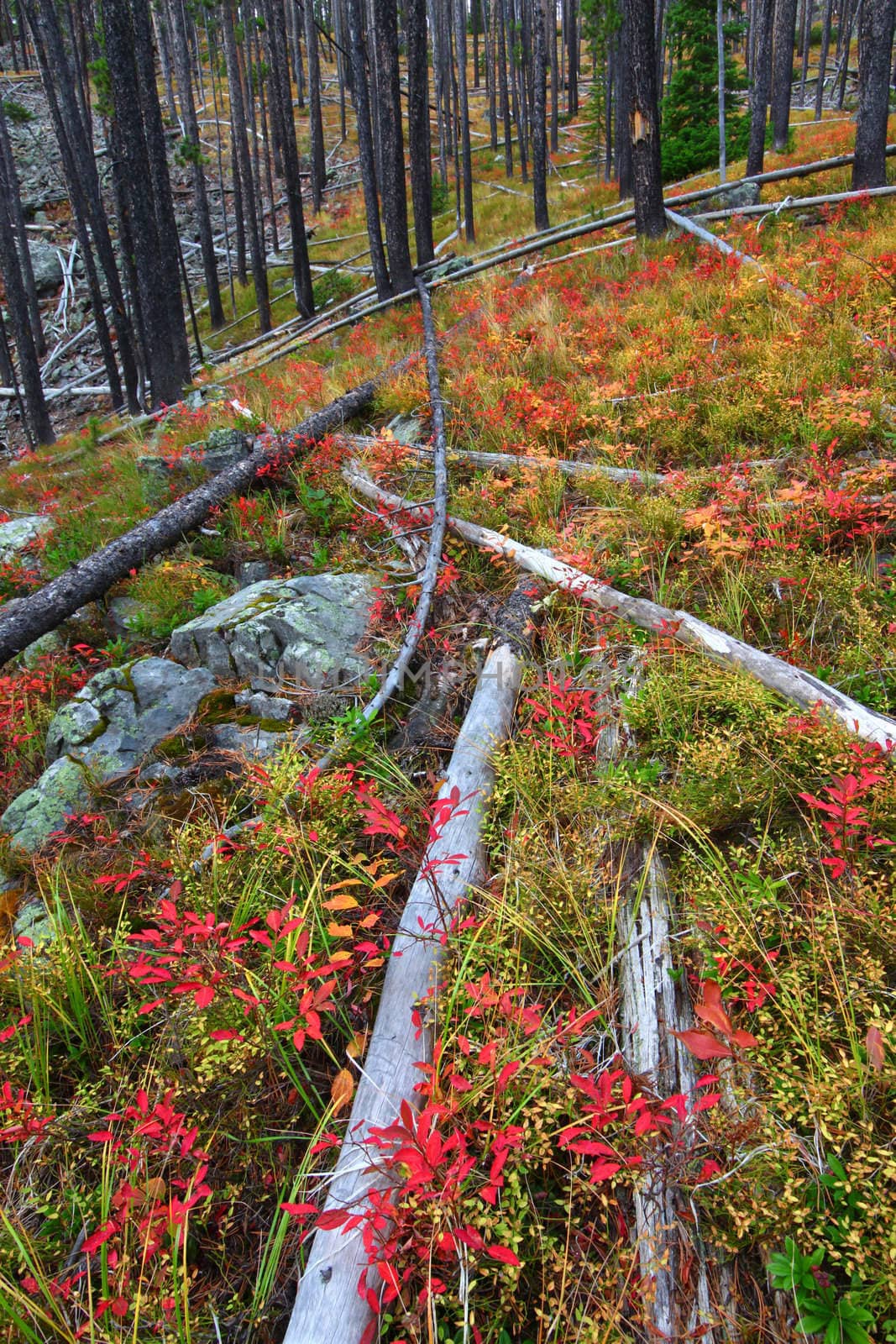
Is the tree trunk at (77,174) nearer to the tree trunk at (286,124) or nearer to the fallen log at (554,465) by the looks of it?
the tree trunk at (286,124)

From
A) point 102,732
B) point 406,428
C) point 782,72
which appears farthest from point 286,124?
point 102,732

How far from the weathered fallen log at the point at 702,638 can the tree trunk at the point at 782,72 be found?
2069cm

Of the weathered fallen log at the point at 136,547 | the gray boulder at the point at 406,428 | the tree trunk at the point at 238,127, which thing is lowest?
the weathered fallen log at the point at 136,547

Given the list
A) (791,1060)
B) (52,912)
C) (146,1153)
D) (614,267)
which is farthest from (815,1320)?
(614,267)

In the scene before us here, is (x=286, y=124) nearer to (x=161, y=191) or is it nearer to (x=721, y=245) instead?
(x=161, y=191)

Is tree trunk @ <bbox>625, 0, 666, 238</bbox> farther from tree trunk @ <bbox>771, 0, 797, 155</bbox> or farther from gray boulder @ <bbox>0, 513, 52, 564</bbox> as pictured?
tree trunk @ <bbox>771, 0, 797, 155</bbox>

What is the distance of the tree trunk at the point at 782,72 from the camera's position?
18.3 meters

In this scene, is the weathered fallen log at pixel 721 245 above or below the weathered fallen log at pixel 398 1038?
above

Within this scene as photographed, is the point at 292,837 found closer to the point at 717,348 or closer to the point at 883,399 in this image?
the point at 883,399

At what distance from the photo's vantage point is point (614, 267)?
930cm

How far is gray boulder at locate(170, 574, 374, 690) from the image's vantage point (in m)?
4.16

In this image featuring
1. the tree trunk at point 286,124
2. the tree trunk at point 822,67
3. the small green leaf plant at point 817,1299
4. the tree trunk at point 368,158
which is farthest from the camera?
the tree trunk at point 822,67

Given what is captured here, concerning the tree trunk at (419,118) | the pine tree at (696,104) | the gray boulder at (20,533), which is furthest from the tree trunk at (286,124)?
the gray boulder at (20,533)

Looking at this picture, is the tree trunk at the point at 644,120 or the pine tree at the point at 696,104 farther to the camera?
the pine tree at the point at 696,104
